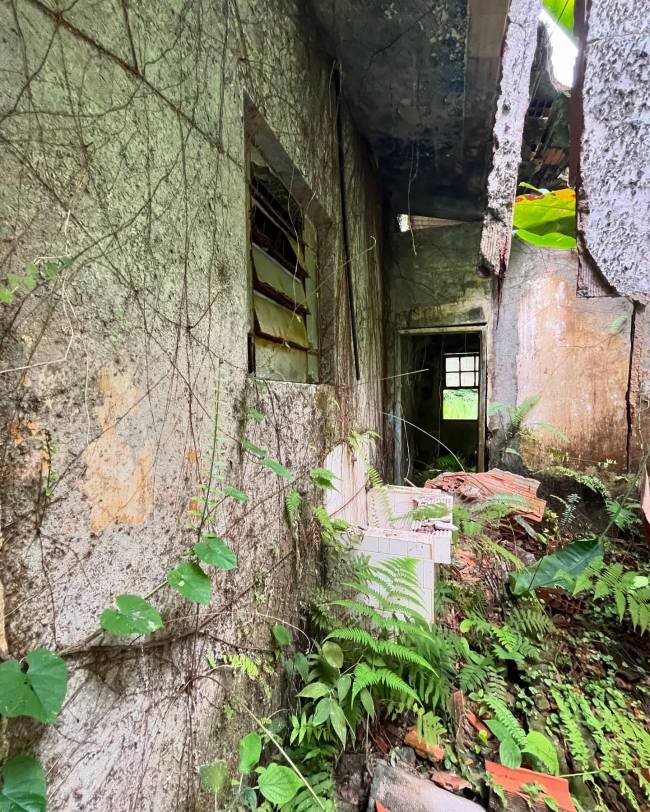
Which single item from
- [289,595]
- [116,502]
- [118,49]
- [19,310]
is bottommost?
[289,595]

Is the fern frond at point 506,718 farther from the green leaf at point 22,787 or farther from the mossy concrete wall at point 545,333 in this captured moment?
the mossy concrete wall at point 545,333

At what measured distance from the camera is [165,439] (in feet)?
3.68

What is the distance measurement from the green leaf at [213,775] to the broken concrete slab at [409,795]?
0.68m

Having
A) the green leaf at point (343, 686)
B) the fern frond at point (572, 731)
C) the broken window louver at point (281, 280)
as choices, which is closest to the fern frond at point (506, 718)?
the fern frond at point (572, 731)

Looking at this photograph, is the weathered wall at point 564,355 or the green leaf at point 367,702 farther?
the weathered wall at point 564,355

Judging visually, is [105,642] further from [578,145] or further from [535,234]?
[535,234]

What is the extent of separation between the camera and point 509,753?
5.76ft

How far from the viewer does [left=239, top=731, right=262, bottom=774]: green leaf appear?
4.12 feet

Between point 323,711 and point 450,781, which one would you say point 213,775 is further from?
point 450,781

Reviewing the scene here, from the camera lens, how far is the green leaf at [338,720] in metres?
1.57

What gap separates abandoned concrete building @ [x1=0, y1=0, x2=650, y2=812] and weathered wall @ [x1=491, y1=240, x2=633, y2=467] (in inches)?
99.8

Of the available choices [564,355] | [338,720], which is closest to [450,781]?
[338,720]

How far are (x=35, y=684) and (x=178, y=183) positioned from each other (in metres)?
1.29

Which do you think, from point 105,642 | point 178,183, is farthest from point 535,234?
point 105,642
